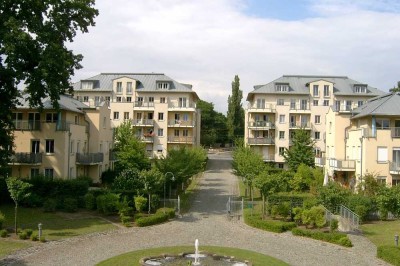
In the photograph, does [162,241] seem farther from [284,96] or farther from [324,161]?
[284,96]

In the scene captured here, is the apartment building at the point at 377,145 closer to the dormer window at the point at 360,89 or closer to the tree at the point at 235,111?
the dormer window at the point at 360,89

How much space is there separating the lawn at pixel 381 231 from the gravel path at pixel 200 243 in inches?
35.0

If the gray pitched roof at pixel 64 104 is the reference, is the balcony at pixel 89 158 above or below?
below

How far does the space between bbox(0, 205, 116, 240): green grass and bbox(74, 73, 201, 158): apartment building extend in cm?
3739

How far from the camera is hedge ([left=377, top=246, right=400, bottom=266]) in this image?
2467cm

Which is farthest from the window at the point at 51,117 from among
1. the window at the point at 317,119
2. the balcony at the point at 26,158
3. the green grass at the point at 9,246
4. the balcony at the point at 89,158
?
the window at the point at 317,119

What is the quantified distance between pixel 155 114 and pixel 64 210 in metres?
38.1

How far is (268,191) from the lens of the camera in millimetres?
37719

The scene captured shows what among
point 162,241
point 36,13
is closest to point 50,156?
point 36,13

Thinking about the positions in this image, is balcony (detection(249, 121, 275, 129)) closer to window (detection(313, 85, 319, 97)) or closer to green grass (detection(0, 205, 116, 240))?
window (detection(313, 85, 319, 97))

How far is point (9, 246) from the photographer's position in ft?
89.5

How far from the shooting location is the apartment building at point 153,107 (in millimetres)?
75062

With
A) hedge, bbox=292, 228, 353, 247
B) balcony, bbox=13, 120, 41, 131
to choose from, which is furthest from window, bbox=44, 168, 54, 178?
hedge, bbox=292, 228, 353, 247

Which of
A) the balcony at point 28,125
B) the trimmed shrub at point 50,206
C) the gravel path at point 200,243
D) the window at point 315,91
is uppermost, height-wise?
the window at point 315,91
